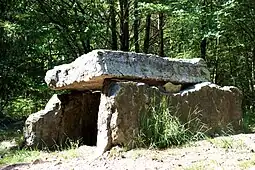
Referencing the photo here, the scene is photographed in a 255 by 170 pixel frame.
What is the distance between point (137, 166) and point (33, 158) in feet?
6.59

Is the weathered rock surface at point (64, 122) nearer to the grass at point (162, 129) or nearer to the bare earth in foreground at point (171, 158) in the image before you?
the bare earth in foreground at point (171, 158)

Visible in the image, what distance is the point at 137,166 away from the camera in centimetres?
447

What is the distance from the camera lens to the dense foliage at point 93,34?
10.0m

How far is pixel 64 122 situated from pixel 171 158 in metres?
2.76

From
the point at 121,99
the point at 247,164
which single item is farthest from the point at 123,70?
the point at 247,164

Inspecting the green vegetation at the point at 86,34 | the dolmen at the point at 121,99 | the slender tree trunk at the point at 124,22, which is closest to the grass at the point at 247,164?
the dolmen at the point at 121,99

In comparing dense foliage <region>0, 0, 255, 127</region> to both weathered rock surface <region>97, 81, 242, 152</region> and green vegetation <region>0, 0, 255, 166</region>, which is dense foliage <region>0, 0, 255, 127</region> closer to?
green vegetation <region>0, 0, 255, 166</region>

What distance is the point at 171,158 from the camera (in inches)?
187

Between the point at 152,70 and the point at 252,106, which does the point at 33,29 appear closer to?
the point at 152,70

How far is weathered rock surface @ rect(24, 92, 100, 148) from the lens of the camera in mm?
6773

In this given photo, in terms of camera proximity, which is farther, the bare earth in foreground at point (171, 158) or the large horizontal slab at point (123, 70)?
the large horizontal slab at point (123, 70)

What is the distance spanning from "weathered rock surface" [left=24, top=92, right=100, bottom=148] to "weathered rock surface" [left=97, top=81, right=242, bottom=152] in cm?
145

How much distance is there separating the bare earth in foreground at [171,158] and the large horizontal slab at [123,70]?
1046 mm

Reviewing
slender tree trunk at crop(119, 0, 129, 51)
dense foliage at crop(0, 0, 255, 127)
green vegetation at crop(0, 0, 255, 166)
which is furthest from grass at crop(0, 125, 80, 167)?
slender tree trunk at crop(119, 0, 129, 51)
